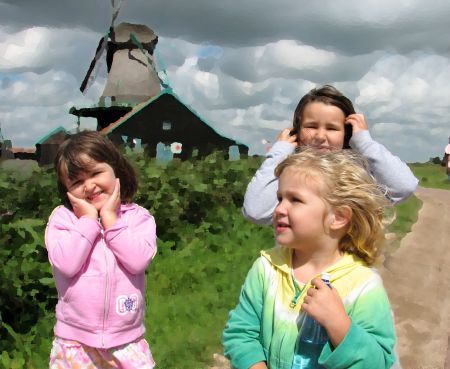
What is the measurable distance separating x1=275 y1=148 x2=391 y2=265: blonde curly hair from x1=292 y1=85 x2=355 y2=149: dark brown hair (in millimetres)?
448

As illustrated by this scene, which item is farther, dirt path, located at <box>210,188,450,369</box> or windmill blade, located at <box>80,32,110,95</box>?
windmill blade, located at <box>80,32,110,95</box>

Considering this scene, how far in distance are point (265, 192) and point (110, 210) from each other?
747 mm

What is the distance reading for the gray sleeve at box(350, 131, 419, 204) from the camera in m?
2.70

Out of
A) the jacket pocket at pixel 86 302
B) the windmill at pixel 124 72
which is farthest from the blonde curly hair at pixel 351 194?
the windmill at pixel 124 72

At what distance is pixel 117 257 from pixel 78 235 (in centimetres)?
21

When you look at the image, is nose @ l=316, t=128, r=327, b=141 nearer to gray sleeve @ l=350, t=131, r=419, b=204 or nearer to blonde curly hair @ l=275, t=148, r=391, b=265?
gray sleeve @ l=350, t=131, r=419, b=204

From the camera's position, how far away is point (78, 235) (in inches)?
112

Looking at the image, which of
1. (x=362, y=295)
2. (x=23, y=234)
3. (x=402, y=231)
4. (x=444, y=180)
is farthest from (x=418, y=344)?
(x=444, y=180)

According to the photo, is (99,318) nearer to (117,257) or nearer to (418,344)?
(117,257)

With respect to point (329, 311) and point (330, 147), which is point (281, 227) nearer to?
point (329, 311)

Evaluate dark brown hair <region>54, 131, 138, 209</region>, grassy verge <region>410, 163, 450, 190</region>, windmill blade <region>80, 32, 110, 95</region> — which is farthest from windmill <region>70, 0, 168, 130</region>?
dark brown hair <region>54, 131, 138, 209</region>

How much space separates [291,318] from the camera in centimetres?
222

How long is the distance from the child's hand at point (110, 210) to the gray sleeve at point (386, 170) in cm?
114

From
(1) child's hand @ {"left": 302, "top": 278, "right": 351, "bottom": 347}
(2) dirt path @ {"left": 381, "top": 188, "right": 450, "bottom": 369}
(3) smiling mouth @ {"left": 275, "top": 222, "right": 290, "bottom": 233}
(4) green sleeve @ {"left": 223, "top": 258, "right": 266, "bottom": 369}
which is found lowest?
(2) dirt path @ {"left": 381, "top": 188, "right": 450, "bottom": 369}
